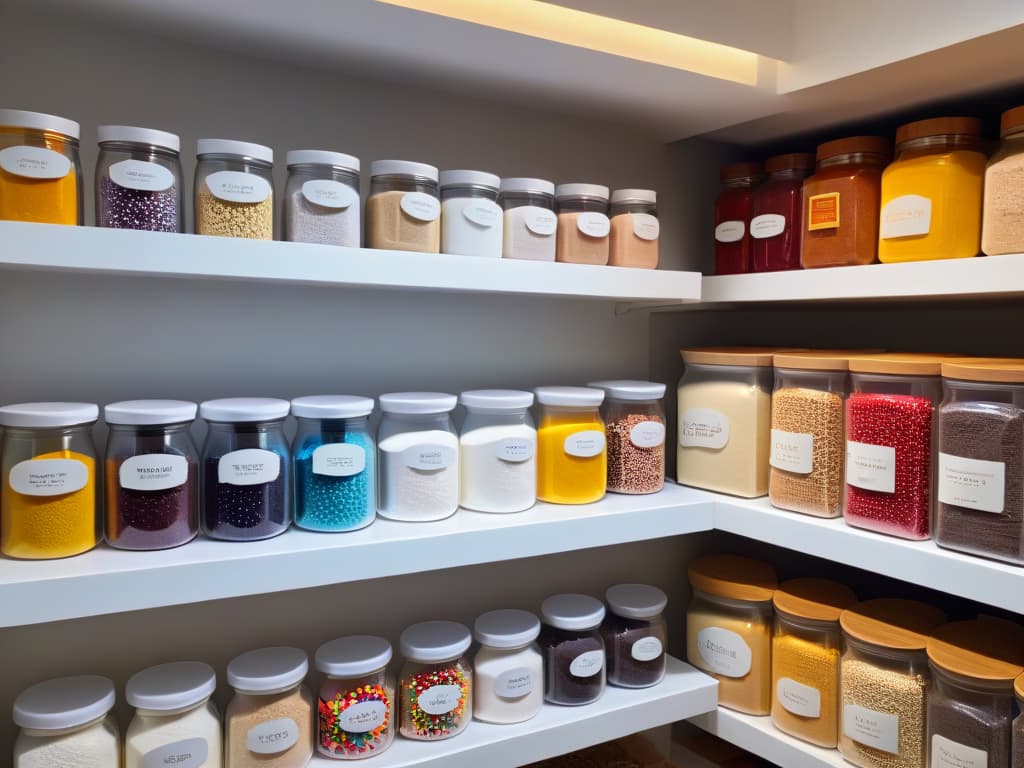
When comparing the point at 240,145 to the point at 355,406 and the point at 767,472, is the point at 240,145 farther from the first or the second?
the point at 767,472

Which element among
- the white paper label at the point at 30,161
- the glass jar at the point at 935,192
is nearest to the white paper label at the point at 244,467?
the white paper label at the point at 30,161

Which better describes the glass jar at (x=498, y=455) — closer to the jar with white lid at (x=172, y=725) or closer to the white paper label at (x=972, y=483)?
the jar with white lid at (x=172, y=725)

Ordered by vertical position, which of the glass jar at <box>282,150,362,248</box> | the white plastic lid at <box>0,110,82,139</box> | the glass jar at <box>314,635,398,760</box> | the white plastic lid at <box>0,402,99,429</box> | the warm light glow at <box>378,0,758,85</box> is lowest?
the glass jar at <box>314,635,398,760</box>

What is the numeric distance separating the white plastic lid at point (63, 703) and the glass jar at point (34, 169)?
1.92 ft

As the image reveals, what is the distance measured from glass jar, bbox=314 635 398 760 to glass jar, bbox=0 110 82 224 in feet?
2.24

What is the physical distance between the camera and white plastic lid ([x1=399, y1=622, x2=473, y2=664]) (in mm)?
1092

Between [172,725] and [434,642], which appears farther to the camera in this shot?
[434,642]

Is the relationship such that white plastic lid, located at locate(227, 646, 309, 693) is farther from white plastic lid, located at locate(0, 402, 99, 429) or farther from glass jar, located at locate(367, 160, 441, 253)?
glass jar, located at locate(367, 160, 441, 253)

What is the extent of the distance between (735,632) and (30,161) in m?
1.23

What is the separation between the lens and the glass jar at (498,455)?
1.12 meters

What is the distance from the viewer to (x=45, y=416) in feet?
2.83

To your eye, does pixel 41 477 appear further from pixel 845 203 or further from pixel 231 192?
pixel 845 203

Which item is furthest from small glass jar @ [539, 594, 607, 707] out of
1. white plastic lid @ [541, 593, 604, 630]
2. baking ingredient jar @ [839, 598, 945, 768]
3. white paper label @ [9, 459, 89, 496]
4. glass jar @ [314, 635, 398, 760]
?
white paper label @ [9, 459, 89, 496]

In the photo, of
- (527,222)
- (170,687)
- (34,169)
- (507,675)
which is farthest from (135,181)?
(507,675)
